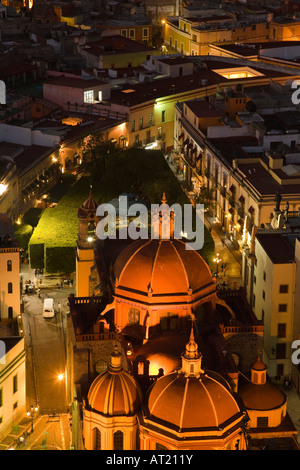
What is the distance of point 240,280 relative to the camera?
108875mm

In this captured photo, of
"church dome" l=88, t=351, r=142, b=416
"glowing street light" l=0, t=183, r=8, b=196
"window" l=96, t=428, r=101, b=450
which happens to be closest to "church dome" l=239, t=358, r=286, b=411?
"church dome" l=88, t=351, r=142, b=416

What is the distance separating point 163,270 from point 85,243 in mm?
18188

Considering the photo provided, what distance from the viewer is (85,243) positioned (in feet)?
324

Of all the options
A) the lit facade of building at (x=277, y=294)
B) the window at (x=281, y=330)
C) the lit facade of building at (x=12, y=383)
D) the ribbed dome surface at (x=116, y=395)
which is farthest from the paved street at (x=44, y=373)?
the window at (x=281, y=330)

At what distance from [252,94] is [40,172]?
28.2 m

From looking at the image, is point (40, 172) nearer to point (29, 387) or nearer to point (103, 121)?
point (103, 121)

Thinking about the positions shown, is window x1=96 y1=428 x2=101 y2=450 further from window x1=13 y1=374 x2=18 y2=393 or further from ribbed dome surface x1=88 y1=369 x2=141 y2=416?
window x1=13 y1=374 x2=18 y2=393

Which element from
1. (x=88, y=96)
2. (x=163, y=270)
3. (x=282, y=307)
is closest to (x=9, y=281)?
(x=163, y=270)

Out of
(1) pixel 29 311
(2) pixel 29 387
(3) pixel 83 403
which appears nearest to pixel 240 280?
(1) pixel 29 311

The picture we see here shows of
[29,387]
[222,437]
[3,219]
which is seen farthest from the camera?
[3,219]

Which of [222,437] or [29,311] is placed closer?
[222,437]

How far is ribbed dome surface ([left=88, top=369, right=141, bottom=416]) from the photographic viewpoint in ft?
237
